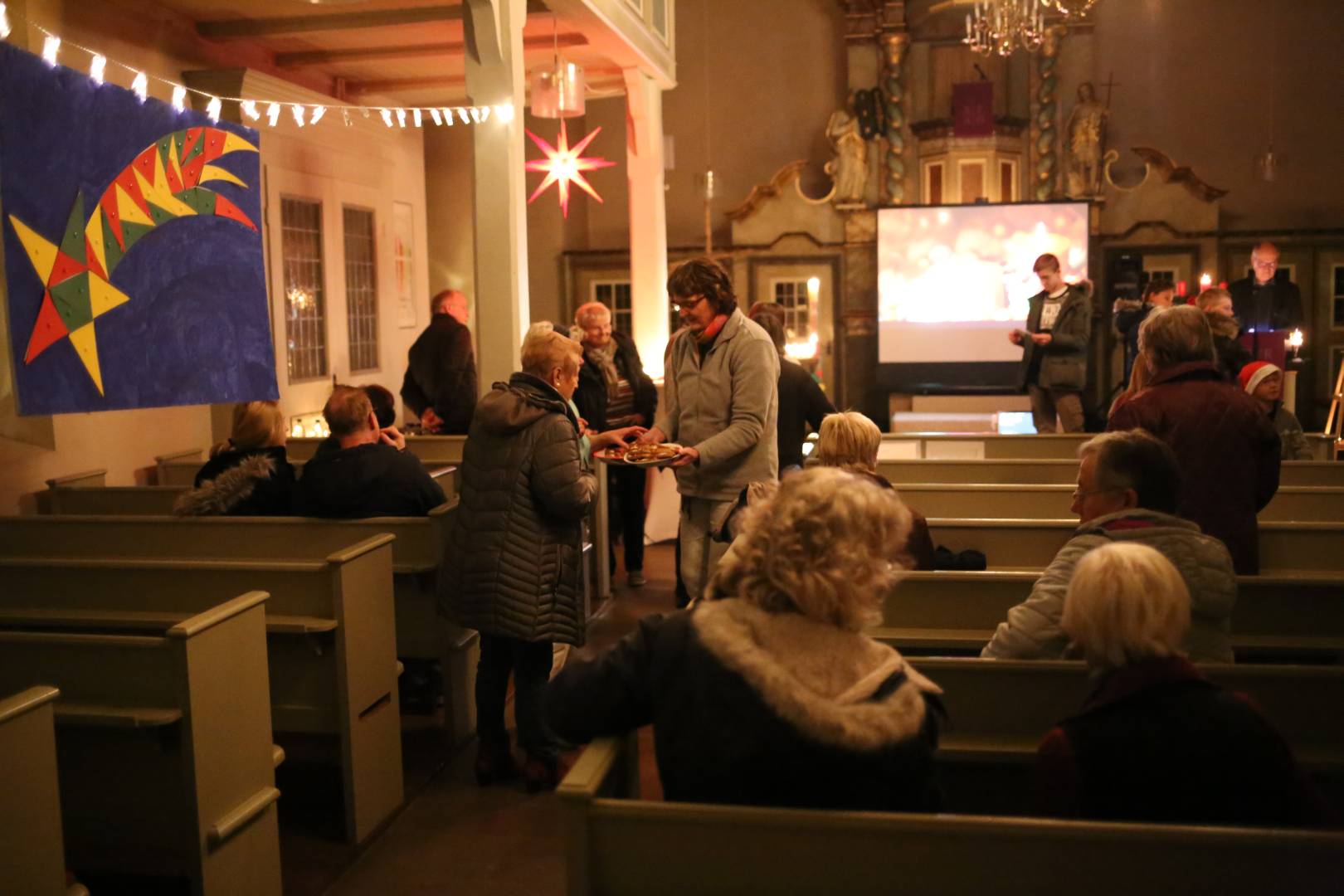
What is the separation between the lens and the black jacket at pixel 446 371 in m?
7.33

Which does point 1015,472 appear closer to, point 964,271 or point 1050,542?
point 1050,542

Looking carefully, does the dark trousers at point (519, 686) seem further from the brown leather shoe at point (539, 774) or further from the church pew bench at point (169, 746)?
the church pew bench at point (169, 746)

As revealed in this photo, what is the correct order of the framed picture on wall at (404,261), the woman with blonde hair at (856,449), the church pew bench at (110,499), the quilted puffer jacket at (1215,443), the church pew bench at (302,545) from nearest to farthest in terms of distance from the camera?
1. the quilted puffer jacket at (1215,443)
2. the woman with blonde hair at (856,449)
3. the church pew bench at (302,545)
4. the church pew bench at (110,499)
5. the framed picture on wall at (404,261)

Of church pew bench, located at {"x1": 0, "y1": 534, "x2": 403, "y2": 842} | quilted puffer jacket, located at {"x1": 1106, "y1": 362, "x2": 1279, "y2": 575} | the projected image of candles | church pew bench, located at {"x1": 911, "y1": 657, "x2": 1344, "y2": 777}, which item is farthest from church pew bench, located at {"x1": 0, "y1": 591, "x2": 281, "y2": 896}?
the projected image of candles

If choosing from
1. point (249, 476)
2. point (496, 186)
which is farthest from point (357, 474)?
point (496, 186)

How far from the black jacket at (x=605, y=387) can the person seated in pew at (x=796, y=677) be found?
14.6 ft

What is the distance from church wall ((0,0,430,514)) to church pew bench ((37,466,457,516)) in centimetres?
24

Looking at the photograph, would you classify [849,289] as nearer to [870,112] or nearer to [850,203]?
[850,203]

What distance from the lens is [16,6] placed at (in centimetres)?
496

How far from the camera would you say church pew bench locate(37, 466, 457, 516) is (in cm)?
544

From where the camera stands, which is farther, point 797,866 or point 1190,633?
point 1190,633

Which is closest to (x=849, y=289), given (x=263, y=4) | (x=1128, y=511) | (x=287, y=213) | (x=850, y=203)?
(x=850, y=203)

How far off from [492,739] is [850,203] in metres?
10.7

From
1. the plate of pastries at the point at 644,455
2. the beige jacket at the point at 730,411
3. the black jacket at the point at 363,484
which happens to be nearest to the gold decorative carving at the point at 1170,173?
the beige jacket at the point at 730,411
